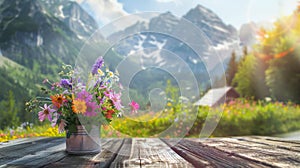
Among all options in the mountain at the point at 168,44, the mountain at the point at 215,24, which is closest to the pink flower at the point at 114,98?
the mountain at the point at 168,44

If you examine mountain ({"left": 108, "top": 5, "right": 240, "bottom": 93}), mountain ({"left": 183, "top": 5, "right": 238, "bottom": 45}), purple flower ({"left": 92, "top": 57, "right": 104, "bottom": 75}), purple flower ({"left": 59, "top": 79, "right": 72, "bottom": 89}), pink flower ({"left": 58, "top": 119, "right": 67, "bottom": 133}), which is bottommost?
pink flower ({"left": 58, "top": 119, "right": 67, "bottom": 133})

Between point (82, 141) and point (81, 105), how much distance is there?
0.24 metres

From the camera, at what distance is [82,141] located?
5.90 feet

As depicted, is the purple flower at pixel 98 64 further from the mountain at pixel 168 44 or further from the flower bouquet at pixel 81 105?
the mountain at pixel 168 44

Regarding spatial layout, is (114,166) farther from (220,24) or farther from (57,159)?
(220,24)

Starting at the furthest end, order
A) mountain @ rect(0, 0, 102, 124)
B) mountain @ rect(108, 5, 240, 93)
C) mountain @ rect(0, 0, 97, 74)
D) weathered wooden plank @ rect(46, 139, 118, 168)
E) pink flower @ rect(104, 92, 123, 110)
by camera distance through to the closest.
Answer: mountain @ rect(0, 0, 97, 74) → mountain @ rect(0, 0, 102, 124) → mountain @ rect(108, 5, 240, 93) → pink flower @ rect(104, 92, 123, 110) → weathered wooden plank @ rect(46, 139, 118, 168)

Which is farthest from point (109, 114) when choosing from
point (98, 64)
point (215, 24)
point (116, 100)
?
point (215, 24)

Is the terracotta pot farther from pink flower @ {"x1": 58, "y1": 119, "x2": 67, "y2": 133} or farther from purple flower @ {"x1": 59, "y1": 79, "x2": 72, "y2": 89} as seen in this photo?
purple flower @ {"x1": 59, "y1": 79, "x2": 72, "y2": 89}

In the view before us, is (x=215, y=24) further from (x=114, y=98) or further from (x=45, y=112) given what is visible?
(x=45, y=112)

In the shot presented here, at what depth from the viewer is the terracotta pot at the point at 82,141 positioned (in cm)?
179

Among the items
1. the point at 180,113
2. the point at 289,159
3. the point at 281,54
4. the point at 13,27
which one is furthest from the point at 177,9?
the point at 13,27

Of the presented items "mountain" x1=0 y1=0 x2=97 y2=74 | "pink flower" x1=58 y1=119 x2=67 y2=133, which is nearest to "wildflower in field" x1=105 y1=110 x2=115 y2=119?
"pink flower" x1=58 y1=119 x2=67 y2=133

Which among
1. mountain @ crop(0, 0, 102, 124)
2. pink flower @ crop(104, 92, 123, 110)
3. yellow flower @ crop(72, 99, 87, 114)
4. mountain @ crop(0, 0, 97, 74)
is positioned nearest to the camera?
yellow flower @ crop(72, 99, 87, 114)

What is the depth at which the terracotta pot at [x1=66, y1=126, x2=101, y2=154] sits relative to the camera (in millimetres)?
1786
